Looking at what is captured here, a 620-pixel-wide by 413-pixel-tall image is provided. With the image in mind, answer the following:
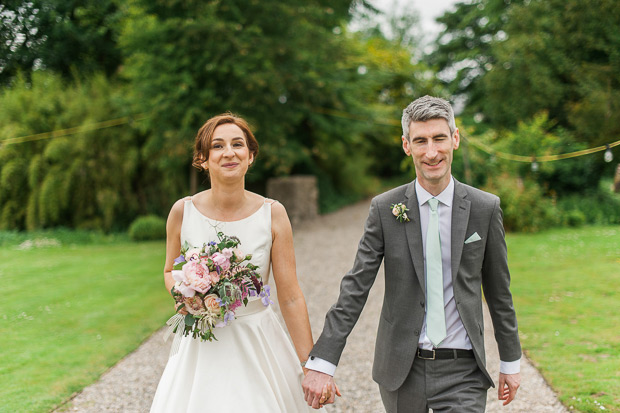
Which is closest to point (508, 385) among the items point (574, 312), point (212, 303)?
point (212, 303)

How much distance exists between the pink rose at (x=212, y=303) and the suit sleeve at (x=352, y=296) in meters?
0.47

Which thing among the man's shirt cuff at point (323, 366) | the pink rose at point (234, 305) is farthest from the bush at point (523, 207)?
the pink rose at point (234, 305)

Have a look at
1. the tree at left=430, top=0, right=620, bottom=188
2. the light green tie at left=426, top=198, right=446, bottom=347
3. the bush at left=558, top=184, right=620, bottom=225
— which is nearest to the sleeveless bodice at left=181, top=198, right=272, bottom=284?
the light green tie at left=426, top=198, right=446, bottom=347

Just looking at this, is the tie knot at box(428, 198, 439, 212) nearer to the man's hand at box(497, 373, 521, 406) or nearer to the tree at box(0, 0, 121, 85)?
the man's hand at box(497, 373, 521, 406)

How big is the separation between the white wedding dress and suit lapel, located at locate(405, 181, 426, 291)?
74 cm

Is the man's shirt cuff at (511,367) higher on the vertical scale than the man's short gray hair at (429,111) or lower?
lower

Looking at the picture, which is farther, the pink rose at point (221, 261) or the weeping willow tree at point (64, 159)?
the weeping willow tree at point (64, 159)

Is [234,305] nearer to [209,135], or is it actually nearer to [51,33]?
[209,135]

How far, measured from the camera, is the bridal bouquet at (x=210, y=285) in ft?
7.63

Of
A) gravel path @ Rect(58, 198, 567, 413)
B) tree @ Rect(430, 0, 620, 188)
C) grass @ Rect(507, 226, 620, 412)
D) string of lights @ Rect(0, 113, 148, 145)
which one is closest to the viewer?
gravel path @ Rect(58, 198, 567, 413)

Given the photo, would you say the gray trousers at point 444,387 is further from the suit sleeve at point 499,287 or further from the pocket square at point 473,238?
the pocket square at point 473,238

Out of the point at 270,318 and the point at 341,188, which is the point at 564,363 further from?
the point at 341,188

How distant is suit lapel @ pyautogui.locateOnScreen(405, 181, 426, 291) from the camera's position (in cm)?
228

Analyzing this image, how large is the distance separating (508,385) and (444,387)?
407 millimetres
